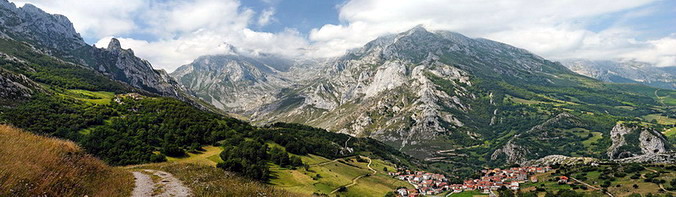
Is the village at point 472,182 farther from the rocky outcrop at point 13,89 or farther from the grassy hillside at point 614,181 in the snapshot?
the rocky outcrop at point 13,89

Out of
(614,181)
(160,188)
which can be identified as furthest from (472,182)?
(160,188)

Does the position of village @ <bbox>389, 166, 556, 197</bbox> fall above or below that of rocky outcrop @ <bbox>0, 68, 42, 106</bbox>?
below

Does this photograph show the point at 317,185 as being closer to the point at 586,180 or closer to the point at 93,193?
the point at 93,193

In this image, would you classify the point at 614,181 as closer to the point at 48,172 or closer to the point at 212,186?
the point at 212,186

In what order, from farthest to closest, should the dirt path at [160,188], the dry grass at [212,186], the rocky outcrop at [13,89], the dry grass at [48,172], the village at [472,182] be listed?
the village at [472,182], the rocky outcrop at [13,89], the dry grass at [212,186], the dirt path at [160,188], the dry grass at [48,172]

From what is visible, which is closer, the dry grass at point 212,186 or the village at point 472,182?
the dry grass at point 212,186

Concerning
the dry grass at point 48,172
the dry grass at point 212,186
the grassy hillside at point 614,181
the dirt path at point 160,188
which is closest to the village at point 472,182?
the grassy hillside at point 614,181

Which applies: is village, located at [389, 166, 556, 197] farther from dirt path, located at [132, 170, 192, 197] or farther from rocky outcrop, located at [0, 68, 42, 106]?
rocky outcrop, located at [0, 68, 42, 106]

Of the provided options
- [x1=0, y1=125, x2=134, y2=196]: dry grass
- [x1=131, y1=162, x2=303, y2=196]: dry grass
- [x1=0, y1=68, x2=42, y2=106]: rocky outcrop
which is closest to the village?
[x1=131, y1=162, x2=303, y2=196]: dry grass

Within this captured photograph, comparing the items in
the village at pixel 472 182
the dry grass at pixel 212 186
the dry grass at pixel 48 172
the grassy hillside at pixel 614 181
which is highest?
the dry grass at pixel 48 172
